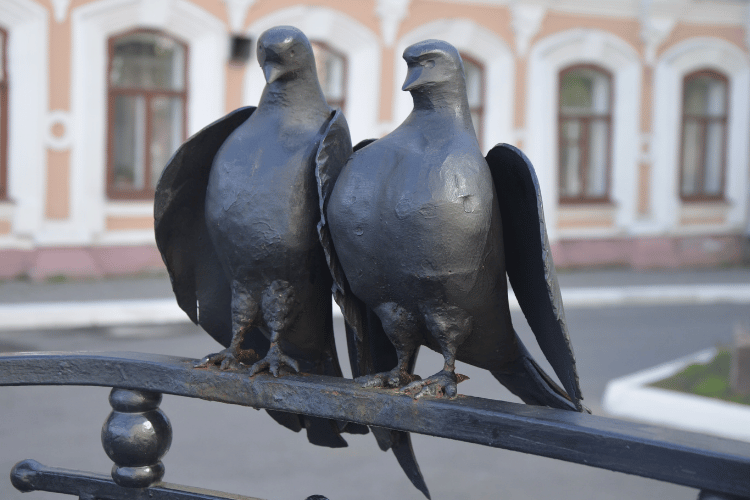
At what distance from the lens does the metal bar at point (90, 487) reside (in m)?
1.27

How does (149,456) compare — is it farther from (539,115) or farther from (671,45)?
(671,45)

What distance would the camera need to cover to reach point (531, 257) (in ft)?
3.82

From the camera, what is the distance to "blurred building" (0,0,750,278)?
28.8 ft

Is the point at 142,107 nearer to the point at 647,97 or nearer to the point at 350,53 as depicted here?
the point at 350,53

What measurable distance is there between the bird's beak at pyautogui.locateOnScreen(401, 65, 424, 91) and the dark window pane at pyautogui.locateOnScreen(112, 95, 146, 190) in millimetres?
8786

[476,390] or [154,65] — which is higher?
[154,65]

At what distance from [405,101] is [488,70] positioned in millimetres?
1369

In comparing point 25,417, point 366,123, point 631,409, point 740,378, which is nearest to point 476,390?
point 631,409

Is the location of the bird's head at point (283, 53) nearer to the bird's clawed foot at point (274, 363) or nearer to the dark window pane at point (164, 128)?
the bird's clawed foot at point (274, 363)

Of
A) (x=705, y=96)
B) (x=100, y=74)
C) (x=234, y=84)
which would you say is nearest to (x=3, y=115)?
(x=100, y=74)

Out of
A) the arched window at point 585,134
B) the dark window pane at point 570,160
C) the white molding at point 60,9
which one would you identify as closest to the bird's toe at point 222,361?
the white molding at point 60,9

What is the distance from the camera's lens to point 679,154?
481 inches

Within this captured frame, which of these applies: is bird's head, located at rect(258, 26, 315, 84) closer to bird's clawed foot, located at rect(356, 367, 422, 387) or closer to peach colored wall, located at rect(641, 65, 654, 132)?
bird's clawed foot, located at rect(356, 367, 422, 387)

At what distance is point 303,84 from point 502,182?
1.25ft
